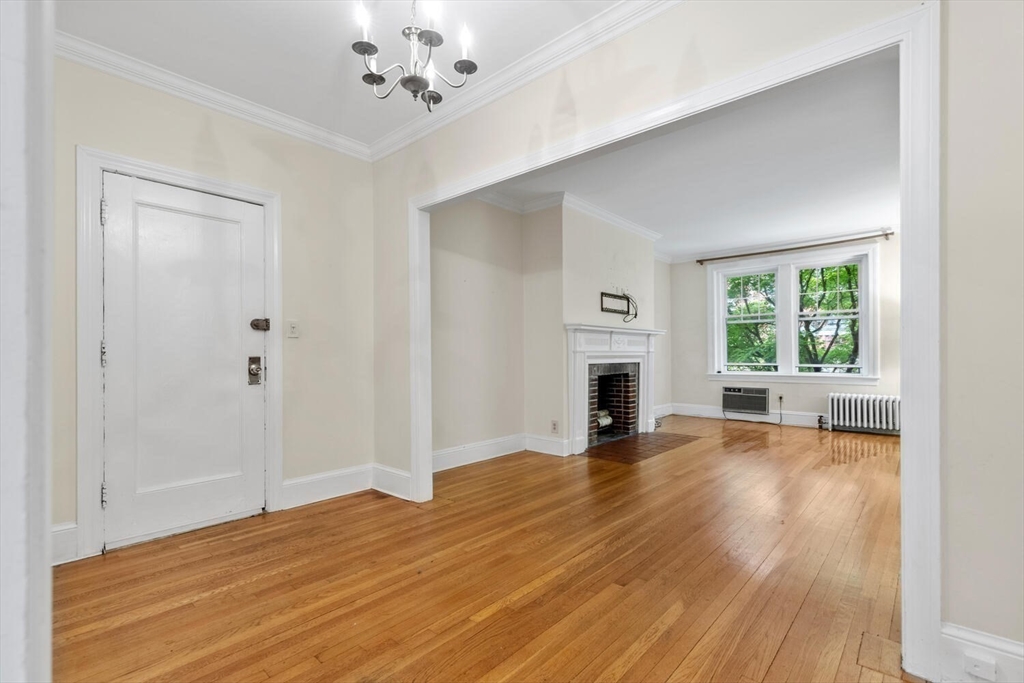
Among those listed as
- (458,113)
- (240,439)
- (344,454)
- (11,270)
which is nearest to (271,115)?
(458,113)

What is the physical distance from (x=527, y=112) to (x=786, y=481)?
3477 millimetres

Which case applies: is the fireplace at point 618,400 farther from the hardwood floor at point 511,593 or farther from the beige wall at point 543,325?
the hardwood floor at point 511,593

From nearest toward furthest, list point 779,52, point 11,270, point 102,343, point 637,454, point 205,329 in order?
point 11,270 < point 779,52 < point 102,343 < point 205,329 < point 637,454

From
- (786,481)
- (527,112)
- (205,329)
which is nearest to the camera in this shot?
(527,112)

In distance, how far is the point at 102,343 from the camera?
8.67 ft

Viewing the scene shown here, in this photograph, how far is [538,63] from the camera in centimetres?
272

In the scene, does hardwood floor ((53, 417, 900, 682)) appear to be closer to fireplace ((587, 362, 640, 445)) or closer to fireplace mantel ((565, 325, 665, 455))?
fireplace mantel ((565, 325, 665, 455))

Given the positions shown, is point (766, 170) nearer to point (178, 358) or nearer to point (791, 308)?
point (791, 308)

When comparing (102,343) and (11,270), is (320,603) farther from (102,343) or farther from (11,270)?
(11,270)

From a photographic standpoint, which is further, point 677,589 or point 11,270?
point 677,589

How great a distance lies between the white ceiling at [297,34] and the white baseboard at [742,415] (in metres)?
6.22

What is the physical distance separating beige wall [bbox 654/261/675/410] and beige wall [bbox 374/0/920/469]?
518 cm

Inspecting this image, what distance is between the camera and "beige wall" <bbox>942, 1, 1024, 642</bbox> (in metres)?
1.52

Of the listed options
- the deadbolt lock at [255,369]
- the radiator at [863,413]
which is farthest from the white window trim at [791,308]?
the deadbolt lock at [255,369]
